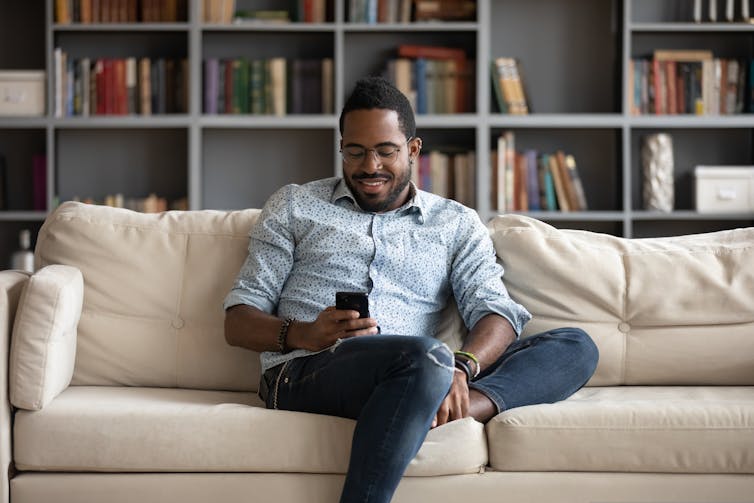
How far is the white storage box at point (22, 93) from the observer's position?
4.26 m

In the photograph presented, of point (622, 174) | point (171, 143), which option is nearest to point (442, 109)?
point (622, 174)

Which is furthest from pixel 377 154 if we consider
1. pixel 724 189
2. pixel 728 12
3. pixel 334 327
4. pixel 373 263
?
pixel 728 12

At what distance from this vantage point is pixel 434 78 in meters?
4.37

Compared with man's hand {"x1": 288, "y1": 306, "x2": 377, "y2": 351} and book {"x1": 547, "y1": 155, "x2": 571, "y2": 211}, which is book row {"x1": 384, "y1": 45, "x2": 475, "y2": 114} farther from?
man's hand {"x1": 288, "y1": 306, "x2": 377, "y2": 351}

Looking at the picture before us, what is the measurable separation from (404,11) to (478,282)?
2332 millimetres

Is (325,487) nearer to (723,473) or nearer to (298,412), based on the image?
(298,412)

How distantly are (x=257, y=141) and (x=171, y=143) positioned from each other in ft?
1.27

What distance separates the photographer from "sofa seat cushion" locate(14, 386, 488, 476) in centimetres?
194

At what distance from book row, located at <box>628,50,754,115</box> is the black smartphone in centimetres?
269

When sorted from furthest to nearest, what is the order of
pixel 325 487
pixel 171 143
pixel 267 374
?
pixel 171 143, pixel 267 374, pixel 325 487

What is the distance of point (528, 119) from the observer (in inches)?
169

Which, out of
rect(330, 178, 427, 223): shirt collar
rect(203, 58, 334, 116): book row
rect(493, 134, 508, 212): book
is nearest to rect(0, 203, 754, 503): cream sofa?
rect(330, 178, 427, 223): shirt collar

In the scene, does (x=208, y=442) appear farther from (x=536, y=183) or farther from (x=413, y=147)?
(x=536, y=183)

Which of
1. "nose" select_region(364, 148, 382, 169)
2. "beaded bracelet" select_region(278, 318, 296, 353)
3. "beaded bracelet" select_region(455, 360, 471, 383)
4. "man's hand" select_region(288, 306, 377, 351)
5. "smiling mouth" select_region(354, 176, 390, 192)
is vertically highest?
"nose" select_region(364, 148, 382, 169)
